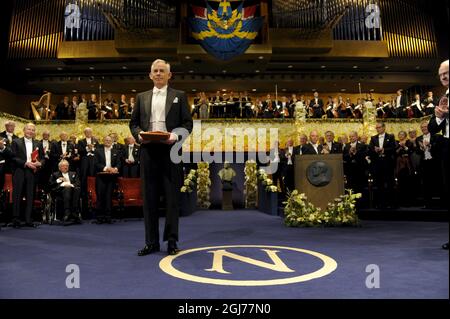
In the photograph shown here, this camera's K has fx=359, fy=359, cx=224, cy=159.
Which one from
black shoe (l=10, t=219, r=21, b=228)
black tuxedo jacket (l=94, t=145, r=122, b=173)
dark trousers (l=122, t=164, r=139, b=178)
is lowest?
black shoe (l=10, t=219, r=21, b=228)

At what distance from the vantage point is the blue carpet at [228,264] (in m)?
1.92

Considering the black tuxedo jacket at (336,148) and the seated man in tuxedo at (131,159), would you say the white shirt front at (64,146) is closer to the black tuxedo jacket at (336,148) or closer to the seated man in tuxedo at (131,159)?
the seated man in tuxedo at (131,159)

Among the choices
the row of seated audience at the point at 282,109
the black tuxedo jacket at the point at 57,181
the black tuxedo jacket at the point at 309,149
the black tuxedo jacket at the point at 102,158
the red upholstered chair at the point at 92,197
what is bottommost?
the red upholstered chair at the point at 92,197

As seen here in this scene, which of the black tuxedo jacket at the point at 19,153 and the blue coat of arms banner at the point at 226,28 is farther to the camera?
the blue coat of arms banner at the point at 226,28

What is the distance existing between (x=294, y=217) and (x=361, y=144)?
3.02 metres

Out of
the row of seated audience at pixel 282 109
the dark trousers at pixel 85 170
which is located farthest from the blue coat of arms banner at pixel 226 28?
the dark trousers at pixel 85 170

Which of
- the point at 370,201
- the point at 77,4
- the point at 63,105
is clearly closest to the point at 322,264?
the point at 370,201

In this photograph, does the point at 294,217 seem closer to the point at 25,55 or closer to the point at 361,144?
the point at 361,144

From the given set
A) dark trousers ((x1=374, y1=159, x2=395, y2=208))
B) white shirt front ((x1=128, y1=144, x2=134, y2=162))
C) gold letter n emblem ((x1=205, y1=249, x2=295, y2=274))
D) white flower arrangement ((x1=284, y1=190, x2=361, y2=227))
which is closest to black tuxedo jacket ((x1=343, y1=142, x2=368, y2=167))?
dark trousers ((x1=374, y1=159, x2=395, y2=208))

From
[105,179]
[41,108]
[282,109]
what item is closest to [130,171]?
[105,179]

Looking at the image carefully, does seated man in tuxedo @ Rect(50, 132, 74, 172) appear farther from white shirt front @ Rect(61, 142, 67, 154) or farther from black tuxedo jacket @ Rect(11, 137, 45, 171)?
black tuxedo jacket @ Rect(11, 137, 45, 171)

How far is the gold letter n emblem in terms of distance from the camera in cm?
244

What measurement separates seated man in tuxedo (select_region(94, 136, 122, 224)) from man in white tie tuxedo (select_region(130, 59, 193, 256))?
9.87 ft

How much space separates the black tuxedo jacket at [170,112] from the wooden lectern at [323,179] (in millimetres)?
2734
